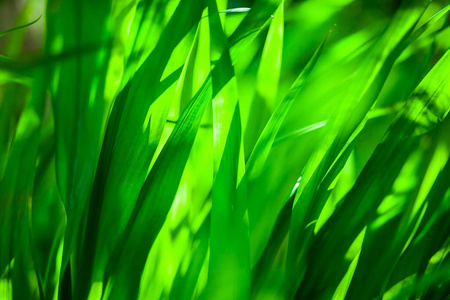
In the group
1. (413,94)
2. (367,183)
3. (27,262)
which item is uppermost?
(413,94)

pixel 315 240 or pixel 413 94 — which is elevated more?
pixel 413 94

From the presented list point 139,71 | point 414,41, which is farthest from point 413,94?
point 139,71

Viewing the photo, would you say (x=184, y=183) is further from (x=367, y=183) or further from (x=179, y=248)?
(x=367, y=183)

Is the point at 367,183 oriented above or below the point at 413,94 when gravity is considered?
below

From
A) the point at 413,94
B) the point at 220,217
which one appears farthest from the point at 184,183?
the point at 413,94

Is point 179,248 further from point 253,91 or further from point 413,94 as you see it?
point 413,94
